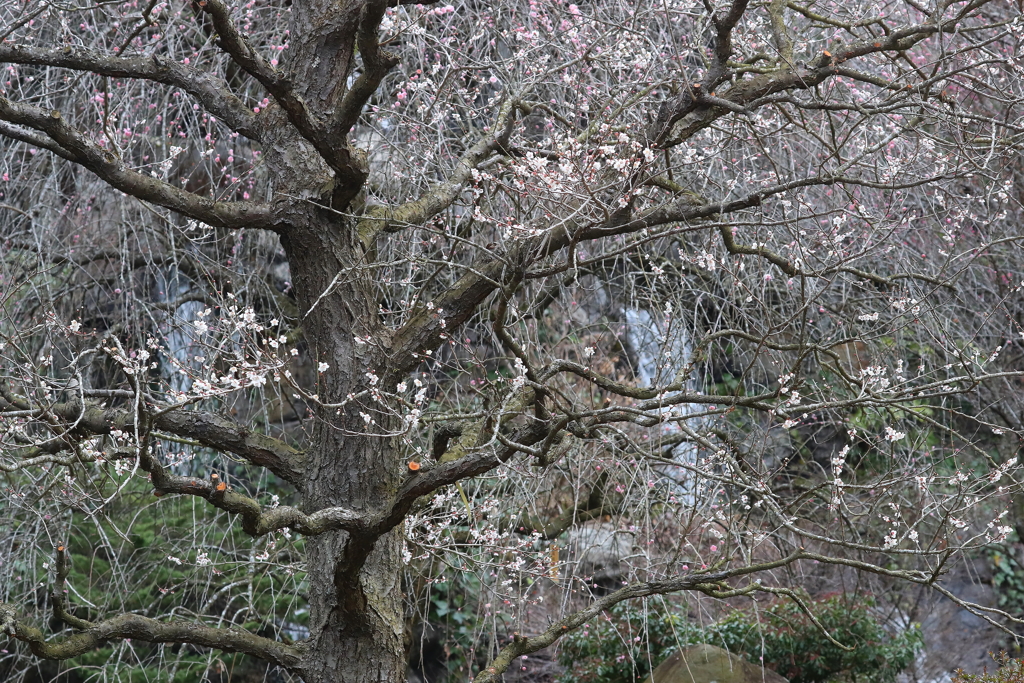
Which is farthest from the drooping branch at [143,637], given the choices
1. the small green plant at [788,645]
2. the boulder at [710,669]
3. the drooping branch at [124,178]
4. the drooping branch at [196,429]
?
the small green plant at [788,645]

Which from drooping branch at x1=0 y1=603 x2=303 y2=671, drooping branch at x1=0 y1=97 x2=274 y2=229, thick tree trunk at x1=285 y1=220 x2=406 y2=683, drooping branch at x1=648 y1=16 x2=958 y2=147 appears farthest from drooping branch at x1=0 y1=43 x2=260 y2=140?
drooping branch at x1=0 y1=603 x2=303 y2=671

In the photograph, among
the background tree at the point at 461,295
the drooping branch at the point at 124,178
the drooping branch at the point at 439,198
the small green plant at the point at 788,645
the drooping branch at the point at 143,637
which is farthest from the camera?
the small green plant at the point at 788,645

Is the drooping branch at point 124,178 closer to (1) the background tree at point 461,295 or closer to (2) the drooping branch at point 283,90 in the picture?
(1) the background tree at point 461,295

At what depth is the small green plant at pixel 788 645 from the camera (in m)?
6.54

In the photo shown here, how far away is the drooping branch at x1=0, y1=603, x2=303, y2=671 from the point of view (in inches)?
120

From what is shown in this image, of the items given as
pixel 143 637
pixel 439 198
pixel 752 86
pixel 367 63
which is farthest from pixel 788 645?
pixel 367 63

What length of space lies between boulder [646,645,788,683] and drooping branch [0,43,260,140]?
14.1 feet

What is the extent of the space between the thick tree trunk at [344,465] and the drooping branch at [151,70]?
548mm

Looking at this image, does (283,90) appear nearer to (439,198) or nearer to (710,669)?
(439,198)

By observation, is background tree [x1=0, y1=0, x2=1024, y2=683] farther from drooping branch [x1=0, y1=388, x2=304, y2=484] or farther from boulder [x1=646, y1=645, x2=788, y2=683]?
boulder [x1=646, y1=645, x2=788, y2=683]

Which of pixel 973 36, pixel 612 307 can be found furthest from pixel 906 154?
pixel 612 307

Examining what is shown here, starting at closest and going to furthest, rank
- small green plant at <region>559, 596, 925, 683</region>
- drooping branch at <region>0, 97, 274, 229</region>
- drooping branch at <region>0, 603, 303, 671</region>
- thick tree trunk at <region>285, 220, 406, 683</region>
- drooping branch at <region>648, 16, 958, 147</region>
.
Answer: drooping branch at <region>0, 603, 303, 671</region> → drooping branch at <region>0, 97, 274, 229</region> → thick tree trunk at <region>285, 220, 406, 683</region> → drooping branch at <region>648, 16, 958, 147</region> → small green plant at <region>559, 596, 925, 683</region>

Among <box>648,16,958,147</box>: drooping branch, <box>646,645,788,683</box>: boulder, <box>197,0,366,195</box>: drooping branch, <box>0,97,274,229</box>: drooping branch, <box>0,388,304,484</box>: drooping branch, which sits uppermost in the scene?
<box>648,16,958,147</box>: drooping branch

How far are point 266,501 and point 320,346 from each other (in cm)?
211
